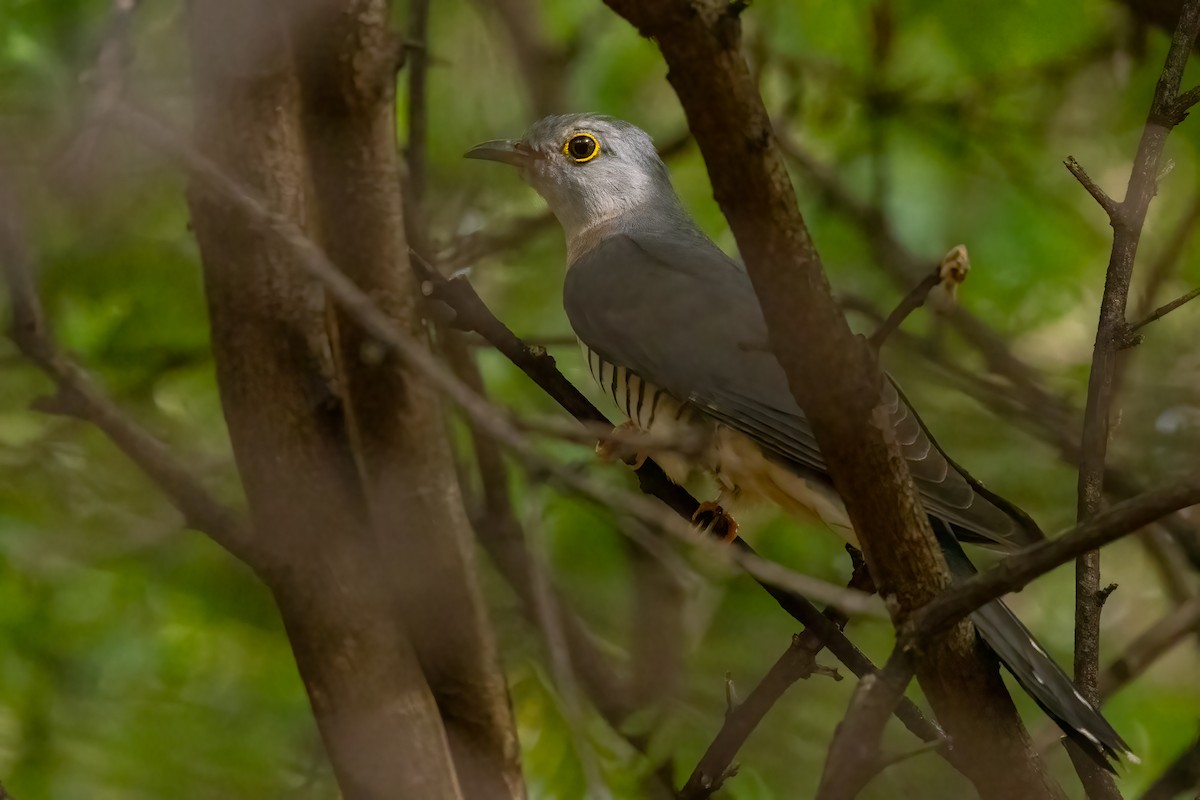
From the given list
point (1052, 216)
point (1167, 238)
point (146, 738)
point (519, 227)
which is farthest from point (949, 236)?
point (146, 738)

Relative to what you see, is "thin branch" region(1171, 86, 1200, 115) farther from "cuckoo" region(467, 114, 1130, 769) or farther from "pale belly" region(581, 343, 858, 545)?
"pale belly" region(581, 343, 858, 545)

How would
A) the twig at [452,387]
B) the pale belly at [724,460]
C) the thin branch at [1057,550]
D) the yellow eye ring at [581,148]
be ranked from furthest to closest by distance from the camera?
the yellow eye ring at [581,148] < the pale belly at [724,460] < the twig at [452,387] < the thin branch at [1057,550]

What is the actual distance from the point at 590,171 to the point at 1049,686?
2222 mm

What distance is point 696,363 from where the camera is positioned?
3021 millimetres

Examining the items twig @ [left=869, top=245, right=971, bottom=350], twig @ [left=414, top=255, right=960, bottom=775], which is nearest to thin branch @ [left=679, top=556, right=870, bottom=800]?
twig @ [left=414, top=255, right=960, bottom=775]

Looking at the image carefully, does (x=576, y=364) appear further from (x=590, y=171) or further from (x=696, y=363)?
(x=696, y=363)

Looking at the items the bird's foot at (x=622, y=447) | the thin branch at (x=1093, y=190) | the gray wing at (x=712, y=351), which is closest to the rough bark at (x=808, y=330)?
the bird's foot at (x=622, y=447)

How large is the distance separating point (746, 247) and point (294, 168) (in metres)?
1.15

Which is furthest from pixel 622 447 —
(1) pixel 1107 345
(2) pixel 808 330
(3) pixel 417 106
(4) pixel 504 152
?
(4) pixel 504 152

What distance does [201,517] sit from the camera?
2078mm

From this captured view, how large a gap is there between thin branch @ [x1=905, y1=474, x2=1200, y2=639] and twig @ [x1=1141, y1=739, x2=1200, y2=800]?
94 cm

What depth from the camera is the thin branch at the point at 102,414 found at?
2.02 metres

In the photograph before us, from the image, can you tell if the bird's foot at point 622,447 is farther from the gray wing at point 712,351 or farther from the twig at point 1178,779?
the twig at point 1178,779

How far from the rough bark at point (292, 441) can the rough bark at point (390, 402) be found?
0.08 m
